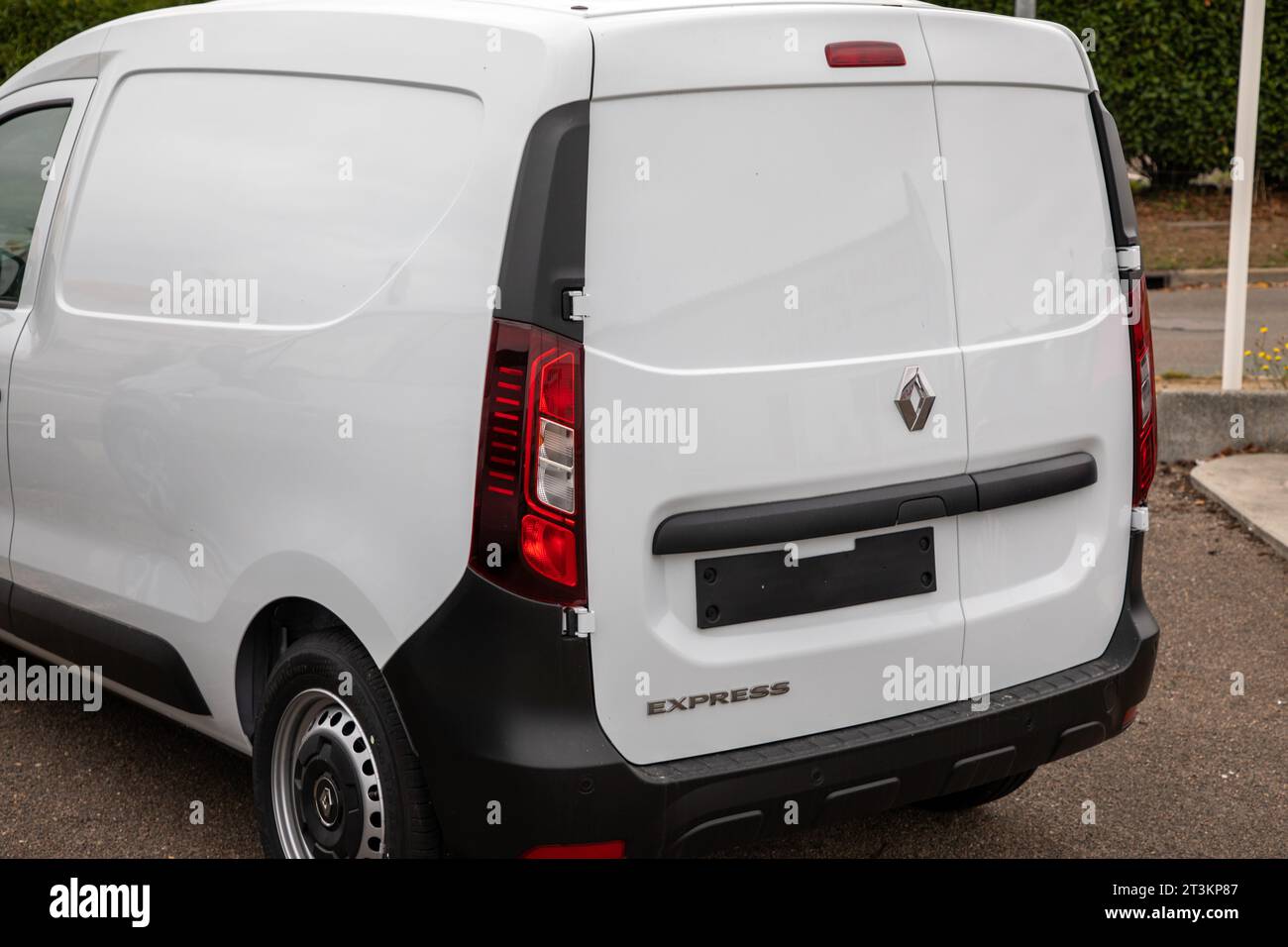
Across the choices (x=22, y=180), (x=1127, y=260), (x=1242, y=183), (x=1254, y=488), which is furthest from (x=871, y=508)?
(x=1242, y=183)

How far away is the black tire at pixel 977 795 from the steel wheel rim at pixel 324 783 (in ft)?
5.32

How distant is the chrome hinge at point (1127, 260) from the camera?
3578 mm

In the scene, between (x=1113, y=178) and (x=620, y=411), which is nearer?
(x=620, y=411)

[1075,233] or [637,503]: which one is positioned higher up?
[1075,233]

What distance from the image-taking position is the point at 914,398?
10.4 ft

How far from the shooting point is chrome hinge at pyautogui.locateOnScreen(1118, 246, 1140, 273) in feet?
11.7

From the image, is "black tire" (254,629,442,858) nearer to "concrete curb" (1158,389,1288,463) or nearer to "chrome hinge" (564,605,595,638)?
"chrome hinge" (564,605,595,638)

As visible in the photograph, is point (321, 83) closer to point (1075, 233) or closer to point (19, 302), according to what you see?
point (19, 302)

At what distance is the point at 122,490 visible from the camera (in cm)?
378

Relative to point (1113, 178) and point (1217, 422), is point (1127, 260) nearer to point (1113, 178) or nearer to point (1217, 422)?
point (1113, 178)

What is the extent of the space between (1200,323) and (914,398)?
35.7 feet
